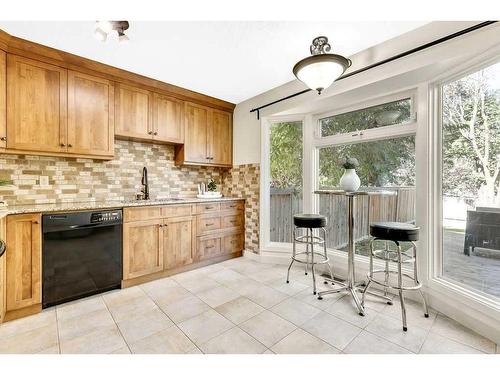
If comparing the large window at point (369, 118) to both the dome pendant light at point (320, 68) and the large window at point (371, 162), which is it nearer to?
the large window at point (371, 162)

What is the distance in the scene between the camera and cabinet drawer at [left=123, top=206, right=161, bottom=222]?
2391 millimetres

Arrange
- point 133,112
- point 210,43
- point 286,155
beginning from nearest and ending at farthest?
point 210,43 < point 133,112 < point 286,155

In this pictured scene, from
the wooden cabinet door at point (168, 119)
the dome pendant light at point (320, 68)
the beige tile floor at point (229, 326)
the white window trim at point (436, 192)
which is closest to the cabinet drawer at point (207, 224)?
the beige tile floor at point (229, 326)

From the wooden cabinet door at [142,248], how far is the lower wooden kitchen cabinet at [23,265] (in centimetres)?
67

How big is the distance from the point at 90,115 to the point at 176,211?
137 cm

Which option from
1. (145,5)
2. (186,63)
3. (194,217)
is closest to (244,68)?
(186,63)

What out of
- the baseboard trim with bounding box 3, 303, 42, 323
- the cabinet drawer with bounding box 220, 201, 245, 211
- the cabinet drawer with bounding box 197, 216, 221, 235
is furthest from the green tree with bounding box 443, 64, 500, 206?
the baseboard trim with bounding box 3, 303, 42, 323

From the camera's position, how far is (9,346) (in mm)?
1518

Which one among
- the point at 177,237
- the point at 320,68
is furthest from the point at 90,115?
the point at 320,68

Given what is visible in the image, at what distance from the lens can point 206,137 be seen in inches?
136

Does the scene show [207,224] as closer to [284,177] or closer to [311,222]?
[284,177]

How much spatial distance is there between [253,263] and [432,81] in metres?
2.77

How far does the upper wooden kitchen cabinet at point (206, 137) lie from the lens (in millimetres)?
3264

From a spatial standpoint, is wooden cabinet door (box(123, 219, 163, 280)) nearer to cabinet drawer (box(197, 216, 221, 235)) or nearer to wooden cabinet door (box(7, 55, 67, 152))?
cabinet drawer (box(197, 216, 221, 235))
